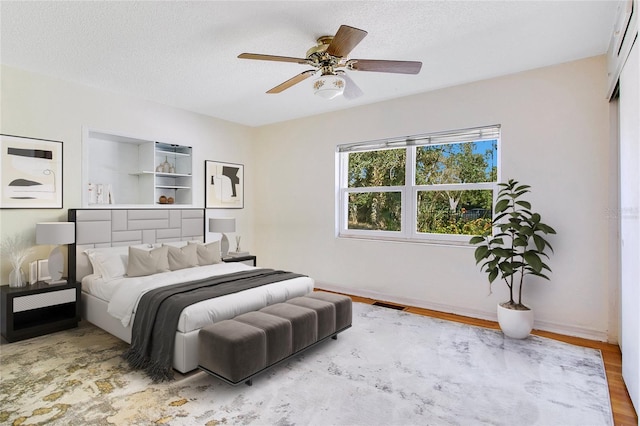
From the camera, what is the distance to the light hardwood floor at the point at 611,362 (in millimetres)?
2127

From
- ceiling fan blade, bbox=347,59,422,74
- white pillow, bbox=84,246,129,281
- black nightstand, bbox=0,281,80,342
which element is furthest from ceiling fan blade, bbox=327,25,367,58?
black nightstand, bbox=0,281,80,342

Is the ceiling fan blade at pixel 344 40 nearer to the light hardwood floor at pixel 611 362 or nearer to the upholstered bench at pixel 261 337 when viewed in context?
the upholstered bench at pixel 261 337

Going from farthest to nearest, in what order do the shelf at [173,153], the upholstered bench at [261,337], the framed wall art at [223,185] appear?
the framed wall art at [223,185]
the shelf at [173,153]
the upholstered bench at [261,337]

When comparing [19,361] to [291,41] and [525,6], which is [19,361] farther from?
[525,6]

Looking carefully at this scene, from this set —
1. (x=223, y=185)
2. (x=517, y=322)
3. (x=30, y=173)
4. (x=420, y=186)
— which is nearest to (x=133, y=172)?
(x=30, y=173)

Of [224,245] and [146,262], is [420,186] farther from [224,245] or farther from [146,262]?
[146,262]

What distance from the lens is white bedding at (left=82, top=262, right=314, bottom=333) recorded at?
2705 millimetres

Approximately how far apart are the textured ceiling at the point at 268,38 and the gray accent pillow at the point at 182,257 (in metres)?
1.97

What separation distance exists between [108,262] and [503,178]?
4.47 meters

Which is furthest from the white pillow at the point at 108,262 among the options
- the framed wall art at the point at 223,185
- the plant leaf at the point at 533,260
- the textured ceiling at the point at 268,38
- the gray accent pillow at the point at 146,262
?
the plant leaf at the point at 533,260

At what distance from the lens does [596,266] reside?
3.29 metres

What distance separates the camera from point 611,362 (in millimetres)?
2830

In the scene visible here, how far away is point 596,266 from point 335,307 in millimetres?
2567

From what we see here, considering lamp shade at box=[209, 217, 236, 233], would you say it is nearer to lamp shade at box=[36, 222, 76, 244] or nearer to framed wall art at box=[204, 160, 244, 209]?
framed wall art at box=[204, 160, 244, 209]
